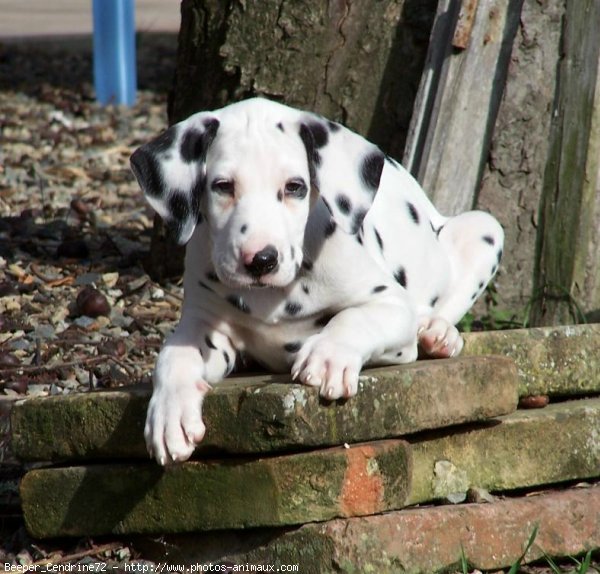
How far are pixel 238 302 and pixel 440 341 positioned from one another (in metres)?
0.80

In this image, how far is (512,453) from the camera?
4.16 m

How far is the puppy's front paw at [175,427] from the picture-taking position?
3482 mm

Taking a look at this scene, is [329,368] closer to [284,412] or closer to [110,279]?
[284,412]

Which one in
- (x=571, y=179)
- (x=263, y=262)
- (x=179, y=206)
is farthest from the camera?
(x=571, y=179)

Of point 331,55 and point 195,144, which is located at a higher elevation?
point 195,144

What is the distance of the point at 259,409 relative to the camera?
3.46 meters

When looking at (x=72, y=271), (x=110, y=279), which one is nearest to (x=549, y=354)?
(x=110, y=279)

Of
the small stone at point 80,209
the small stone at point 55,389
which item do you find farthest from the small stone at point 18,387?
the small stone at point 80,209

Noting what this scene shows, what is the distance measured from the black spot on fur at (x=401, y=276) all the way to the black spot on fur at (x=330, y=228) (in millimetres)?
655

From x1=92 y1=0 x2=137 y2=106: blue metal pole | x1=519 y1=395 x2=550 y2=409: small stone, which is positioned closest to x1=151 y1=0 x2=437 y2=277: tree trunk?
x1=519 y1=395 x2=550 y2=409: small stone

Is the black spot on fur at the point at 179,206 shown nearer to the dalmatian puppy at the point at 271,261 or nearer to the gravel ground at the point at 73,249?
the dalmatian puppy at the point at 271,261

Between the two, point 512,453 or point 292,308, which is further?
point 512,453

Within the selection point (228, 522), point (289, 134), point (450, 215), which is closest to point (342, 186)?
point (289, 134)

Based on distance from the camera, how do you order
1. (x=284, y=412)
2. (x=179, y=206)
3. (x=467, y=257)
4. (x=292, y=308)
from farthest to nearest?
1. (x=467, y=257)
2. (x=292, y=308)
3. (x=179, y=206)
4. (x=284, y=412)
